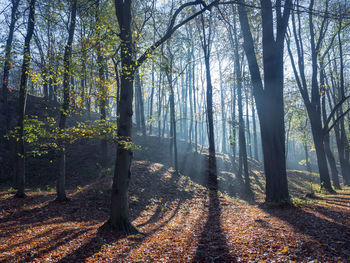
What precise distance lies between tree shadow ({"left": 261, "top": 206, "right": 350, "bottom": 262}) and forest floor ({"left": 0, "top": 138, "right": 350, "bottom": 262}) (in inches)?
0.7

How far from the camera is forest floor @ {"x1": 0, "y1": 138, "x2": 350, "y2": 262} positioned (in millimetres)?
4988

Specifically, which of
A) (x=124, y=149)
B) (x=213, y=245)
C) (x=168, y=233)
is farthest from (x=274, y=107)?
(x=168, y=233)

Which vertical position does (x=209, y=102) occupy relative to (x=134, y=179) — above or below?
above

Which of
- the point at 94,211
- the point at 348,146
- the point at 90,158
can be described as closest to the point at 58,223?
the point at 94,211

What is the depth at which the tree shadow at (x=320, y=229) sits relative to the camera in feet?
14.9

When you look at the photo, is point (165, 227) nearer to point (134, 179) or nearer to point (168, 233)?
point (168, 233)

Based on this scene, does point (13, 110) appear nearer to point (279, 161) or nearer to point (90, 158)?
point (90, 158)

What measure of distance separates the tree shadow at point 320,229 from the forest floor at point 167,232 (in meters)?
0.02

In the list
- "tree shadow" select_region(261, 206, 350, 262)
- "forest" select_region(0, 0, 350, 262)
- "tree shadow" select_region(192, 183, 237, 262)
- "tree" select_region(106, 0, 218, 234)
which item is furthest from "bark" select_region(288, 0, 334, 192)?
"tree" select_region(106, 0, 218, 234)

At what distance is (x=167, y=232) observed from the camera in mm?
7465

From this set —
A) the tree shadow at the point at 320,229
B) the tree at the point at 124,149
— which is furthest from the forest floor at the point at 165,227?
the tree at the point at 124,149

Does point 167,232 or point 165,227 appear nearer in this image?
point 167,232

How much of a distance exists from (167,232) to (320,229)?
4.51m

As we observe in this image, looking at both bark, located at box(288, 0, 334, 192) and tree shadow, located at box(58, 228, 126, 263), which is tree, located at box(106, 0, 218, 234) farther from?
bark, located at box(288, 0, 334, 192)
